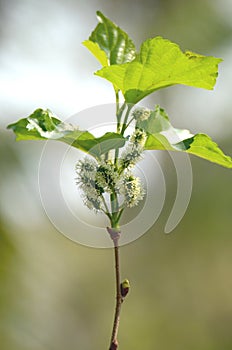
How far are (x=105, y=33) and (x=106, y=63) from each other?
0.08 ft

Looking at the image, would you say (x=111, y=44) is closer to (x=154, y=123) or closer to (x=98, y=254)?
(x=154, y=123)

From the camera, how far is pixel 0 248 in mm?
2516

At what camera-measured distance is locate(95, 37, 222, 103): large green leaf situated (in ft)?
1.24

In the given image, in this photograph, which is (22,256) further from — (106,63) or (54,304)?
(106,63)

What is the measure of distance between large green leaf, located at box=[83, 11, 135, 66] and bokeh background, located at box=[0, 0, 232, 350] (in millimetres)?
1984

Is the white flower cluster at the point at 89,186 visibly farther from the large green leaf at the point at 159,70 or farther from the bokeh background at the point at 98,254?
the bokeh background at the point at 98,254

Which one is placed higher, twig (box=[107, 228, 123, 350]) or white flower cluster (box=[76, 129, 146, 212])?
white flower cluster (box=[76, 129, 146, 212])

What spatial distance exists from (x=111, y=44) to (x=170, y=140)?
0.09 m

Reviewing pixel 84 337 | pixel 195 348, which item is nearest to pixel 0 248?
pixel 84 337

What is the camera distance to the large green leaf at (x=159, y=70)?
1.24ft

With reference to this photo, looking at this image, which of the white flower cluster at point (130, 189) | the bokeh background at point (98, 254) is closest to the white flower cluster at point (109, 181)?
the white flower cluster at point (130, 189)

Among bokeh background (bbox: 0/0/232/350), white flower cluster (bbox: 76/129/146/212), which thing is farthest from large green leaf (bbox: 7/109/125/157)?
bokeh background (bbox: 0/0/232/350)

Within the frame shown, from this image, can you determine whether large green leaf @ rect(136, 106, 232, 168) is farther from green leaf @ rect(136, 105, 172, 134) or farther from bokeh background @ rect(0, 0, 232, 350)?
bokeh background @ rect(0, 0, 232, 350)

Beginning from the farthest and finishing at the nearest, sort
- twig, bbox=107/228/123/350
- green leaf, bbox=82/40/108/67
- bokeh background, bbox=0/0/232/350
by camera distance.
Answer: bokeh background, bbox=0/0/232/350 < green leaf, bbox=82/40/108/67 < twig, bbox=107/228/123/350
